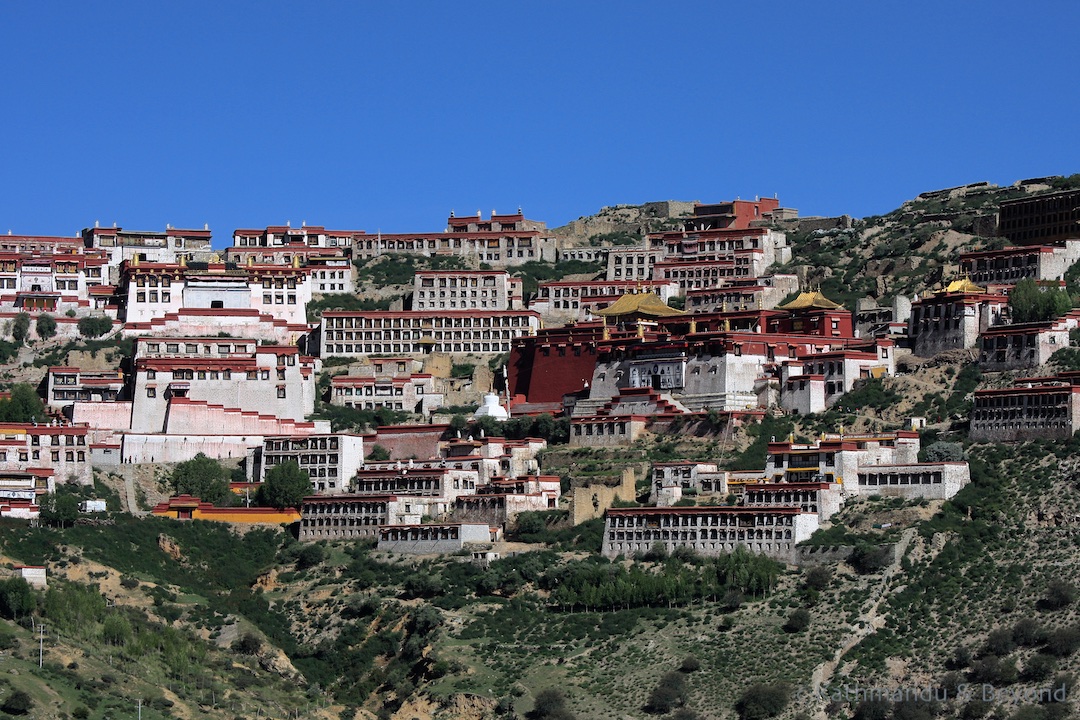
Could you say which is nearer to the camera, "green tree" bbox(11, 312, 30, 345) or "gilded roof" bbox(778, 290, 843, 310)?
"gilded roof" bbox(778, 290, 843, 310)

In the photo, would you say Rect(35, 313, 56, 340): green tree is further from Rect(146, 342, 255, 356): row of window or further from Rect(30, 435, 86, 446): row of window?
Rect(30, 435, 86, 446): row of window

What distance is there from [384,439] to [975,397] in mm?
26211

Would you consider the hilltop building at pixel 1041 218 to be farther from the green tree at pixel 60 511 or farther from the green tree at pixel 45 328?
the green tree at pixel 60 511

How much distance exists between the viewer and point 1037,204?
121m

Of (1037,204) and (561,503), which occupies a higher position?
(1037,204)

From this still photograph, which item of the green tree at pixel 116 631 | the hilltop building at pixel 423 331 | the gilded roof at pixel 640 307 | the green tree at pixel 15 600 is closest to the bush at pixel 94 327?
the hilltop building at pixel 423 331

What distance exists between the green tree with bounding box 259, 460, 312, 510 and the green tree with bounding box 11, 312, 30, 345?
22211mm

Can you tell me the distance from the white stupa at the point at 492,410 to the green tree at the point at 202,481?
11957 millimetres

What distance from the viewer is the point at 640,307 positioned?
11925 centimetres

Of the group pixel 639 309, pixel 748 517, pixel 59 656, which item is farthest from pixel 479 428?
pixel 59 656

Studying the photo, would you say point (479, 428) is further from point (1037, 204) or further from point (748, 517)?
point (1037, 204)

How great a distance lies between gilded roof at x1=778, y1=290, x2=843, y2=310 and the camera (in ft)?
375

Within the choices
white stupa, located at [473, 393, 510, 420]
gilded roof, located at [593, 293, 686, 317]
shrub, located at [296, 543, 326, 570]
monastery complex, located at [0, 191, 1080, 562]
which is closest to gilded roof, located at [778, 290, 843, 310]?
monastery complex, located at [0, 191, 1080, 562]

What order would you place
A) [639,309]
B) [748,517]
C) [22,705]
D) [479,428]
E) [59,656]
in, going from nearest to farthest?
[22,705], [59,656], [748,517], [479,428], [639,309]
